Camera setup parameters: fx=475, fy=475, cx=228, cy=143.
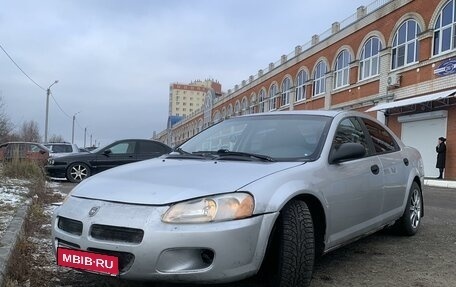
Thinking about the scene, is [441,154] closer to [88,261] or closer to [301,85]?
[301,85]

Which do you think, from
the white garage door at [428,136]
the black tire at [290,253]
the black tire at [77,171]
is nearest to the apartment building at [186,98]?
the white garage door at [428,136]

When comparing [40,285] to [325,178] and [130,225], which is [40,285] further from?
[325,178]

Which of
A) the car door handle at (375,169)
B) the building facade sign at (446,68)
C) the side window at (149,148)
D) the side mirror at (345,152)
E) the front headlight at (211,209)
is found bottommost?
the front headlight at (211,209)

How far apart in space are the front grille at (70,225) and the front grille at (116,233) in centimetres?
16

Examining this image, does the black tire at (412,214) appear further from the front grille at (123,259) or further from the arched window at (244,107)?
the arched window at (244,107)

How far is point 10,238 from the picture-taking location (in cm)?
436

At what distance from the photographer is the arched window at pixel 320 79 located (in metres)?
35.6

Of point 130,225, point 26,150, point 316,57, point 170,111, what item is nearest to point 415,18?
point 316,57

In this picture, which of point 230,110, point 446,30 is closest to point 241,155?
point 446,30

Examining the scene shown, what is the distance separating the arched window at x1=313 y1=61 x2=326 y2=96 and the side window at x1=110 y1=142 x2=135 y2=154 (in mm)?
23454

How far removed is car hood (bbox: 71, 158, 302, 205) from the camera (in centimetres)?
316

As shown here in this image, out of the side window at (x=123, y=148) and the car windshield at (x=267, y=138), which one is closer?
the car windshield at (x=267, y=138)

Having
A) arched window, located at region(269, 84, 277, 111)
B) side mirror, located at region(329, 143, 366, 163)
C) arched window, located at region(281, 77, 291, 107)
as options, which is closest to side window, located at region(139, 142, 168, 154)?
side mirror, located at region(329, 143, 366, 163)

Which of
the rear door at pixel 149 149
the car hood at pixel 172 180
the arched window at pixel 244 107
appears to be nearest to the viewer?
the car hood at pixel 172 180
